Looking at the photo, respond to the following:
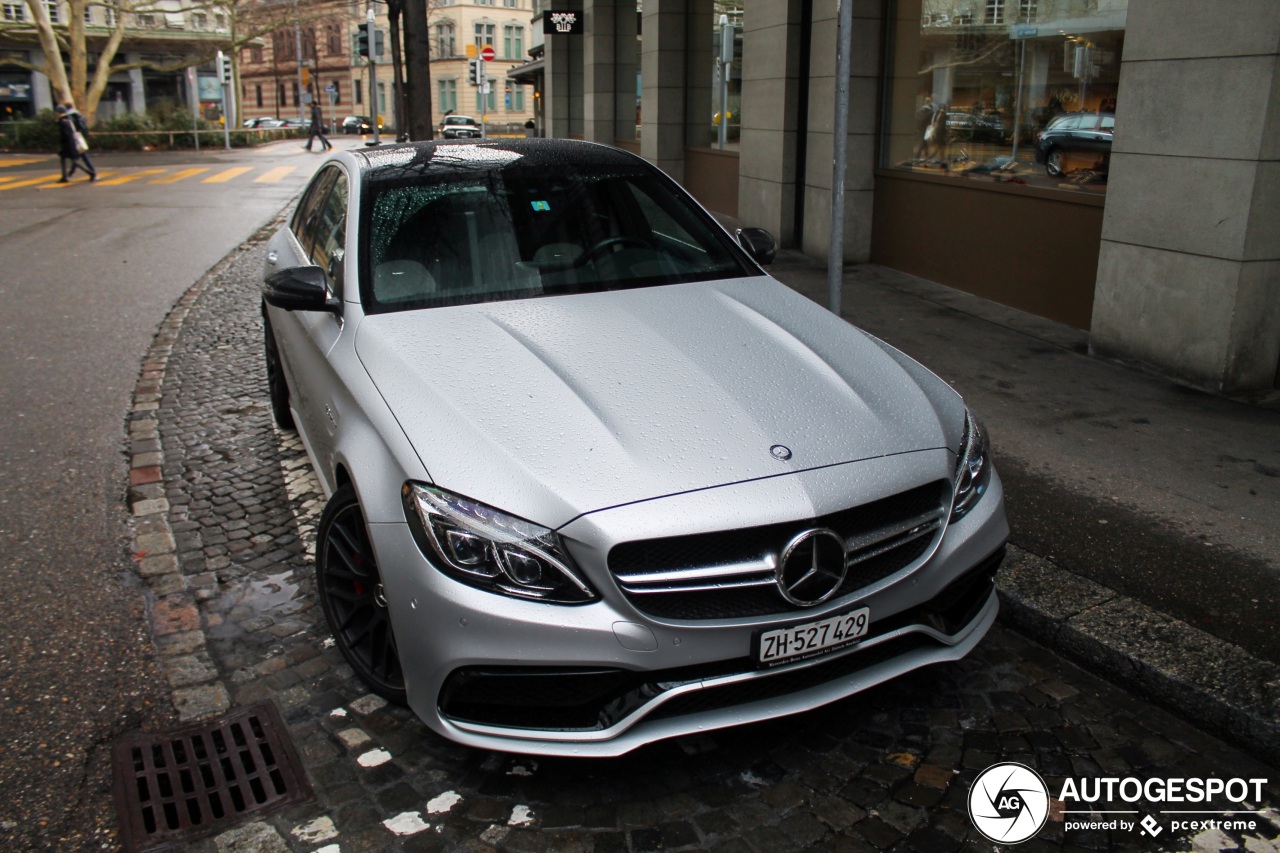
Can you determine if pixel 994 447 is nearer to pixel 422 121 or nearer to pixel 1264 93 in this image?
pixel 1264 93

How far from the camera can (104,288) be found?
1123cm

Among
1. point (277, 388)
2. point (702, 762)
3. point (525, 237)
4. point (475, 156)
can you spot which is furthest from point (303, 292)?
point (277, 388)

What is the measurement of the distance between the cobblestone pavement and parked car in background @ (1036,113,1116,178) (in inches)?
204

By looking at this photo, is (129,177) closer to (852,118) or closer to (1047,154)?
(852,118)

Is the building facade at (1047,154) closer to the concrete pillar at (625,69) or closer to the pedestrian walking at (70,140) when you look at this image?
the concrete pillar at (625,69)

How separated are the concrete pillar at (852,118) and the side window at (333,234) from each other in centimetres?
673

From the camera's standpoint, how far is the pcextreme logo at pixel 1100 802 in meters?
3.03

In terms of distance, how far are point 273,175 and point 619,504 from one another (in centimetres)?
2653

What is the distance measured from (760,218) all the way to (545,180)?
8.49 metres

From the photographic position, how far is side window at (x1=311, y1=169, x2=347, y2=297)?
4431 millimetres

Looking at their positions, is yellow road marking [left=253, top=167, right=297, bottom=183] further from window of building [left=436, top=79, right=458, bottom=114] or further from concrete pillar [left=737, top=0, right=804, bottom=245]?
window of building [left=436, top=79, right=458, bottom=114]

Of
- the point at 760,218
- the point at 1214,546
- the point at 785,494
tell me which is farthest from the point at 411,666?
the point at 760,218

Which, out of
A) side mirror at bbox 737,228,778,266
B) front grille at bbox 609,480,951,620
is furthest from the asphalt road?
side mirror at bbox 737,228,778,266

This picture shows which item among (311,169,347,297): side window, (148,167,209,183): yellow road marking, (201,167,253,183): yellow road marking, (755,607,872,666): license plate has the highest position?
(311,169,347,297): side window
